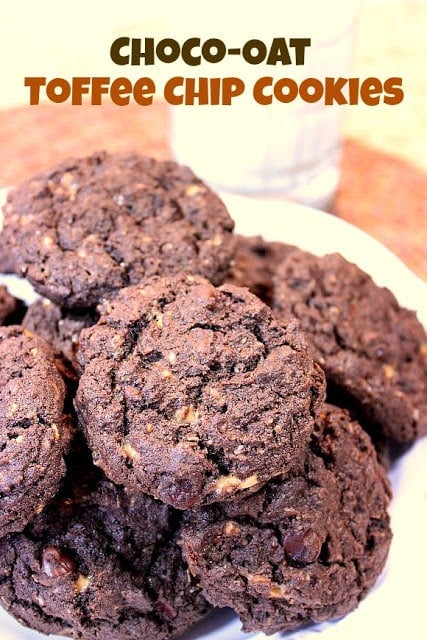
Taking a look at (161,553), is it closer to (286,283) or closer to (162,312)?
(162,312)

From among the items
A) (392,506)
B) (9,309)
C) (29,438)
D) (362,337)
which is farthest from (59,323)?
(392,506)

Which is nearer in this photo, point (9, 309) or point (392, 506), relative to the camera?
point (392, 506)

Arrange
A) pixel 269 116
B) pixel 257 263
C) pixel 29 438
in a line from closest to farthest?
pixel 29 438 < pixel 257 263 < pixel 269 116

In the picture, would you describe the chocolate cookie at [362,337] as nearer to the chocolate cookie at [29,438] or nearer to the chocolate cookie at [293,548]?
the chocolate cookie at [293,548]

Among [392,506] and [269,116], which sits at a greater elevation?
[269,116]

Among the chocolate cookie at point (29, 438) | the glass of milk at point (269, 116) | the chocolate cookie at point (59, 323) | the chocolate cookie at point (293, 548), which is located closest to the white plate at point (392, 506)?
the chocolate cookie at point (293, 548)

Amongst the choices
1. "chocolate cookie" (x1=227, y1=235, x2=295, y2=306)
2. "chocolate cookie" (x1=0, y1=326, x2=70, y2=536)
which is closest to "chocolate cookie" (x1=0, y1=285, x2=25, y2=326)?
"chocolate cookie" (x1=0, y1=326, x2=70, y2=536)

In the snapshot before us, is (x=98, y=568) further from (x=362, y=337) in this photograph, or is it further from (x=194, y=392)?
(x=362, y=337)
